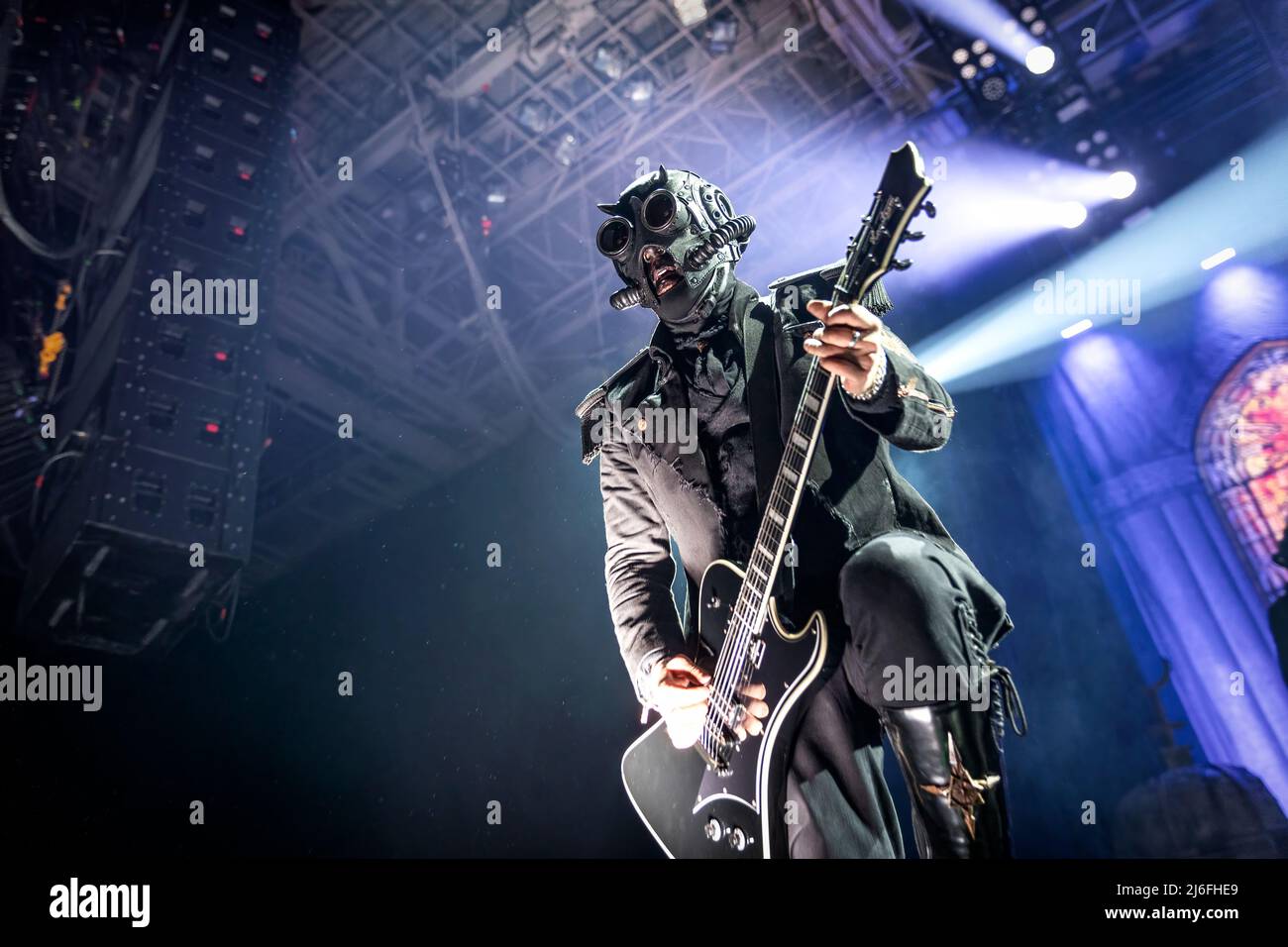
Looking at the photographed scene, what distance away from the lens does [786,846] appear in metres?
2.73

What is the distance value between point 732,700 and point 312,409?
386cm

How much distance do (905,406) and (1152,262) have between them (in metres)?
3.28

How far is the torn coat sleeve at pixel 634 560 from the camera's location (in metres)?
3.25

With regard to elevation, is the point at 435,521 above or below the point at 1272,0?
below

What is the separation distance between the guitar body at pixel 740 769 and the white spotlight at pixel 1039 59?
3784mm

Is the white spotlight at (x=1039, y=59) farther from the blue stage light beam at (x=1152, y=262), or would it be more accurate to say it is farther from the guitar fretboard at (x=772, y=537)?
the guitar fretboard at (x=772, y=537)

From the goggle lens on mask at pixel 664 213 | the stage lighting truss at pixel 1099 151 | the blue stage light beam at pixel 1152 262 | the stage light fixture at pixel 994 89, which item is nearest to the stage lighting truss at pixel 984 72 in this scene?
the stage light fixture at pixel 994 89

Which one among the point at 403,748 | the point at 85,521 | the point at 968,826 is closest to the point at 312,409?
the point at 85,521

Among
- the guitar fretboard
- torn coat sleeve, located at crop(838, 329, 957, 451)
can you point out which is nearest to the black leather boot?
the guitar fretboard

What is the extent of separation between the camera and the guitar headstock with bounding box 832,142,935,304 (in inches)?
101

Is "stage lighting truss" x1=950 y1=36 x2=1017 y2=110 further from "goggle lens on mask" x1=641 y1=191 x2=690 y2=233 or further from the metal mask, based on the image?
"goggle lens on mask" x1=641 y1=191 x2=690 y2=233

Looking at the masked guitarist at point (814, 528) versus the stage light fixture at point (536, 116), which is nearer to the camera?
the masked guitarist at point (814, 528)
